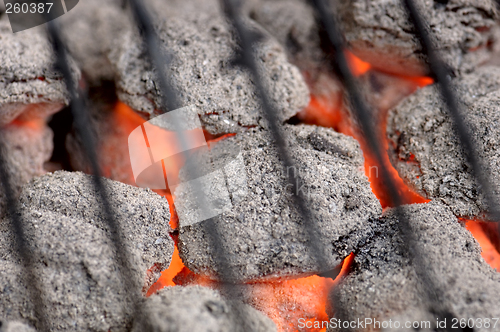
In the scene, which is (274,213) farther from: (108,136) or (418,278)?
(108,136)

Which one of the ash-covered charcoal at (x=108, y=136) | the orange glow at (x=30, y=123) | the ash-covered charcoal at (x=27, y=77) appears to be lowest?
the ash-covered charcoal at (x=108, y=136)

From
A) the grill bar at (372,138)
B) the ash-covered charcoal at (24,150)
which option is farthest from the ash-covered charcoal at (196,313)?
the ash-covered charcoal at (24,150)

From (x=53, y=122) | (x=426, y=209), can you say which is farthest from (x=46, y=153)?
(x=426, y=209)

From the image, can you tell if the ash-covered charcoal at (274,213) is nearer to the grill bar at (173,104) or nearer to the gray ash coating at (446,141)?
the grill bar at (173,104)

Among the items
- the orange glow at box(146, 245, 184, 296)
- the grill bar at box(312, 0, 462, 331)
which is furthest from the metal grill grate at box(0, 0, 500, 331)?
the orange glow at box(146, 245, 184, 296)

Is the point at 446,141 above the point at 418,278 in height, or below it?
above

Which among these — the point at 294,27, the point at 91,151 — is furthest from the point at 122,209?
the point at 294,27

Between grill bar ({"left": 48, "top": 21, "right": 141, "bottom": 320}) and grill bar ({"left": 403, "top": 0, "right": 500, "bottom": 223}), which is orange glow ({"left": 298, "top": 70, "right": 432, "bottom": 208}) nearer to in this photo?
grill bar ({"left": 403, "top": 0, "right": 500, "bottom": 223})
